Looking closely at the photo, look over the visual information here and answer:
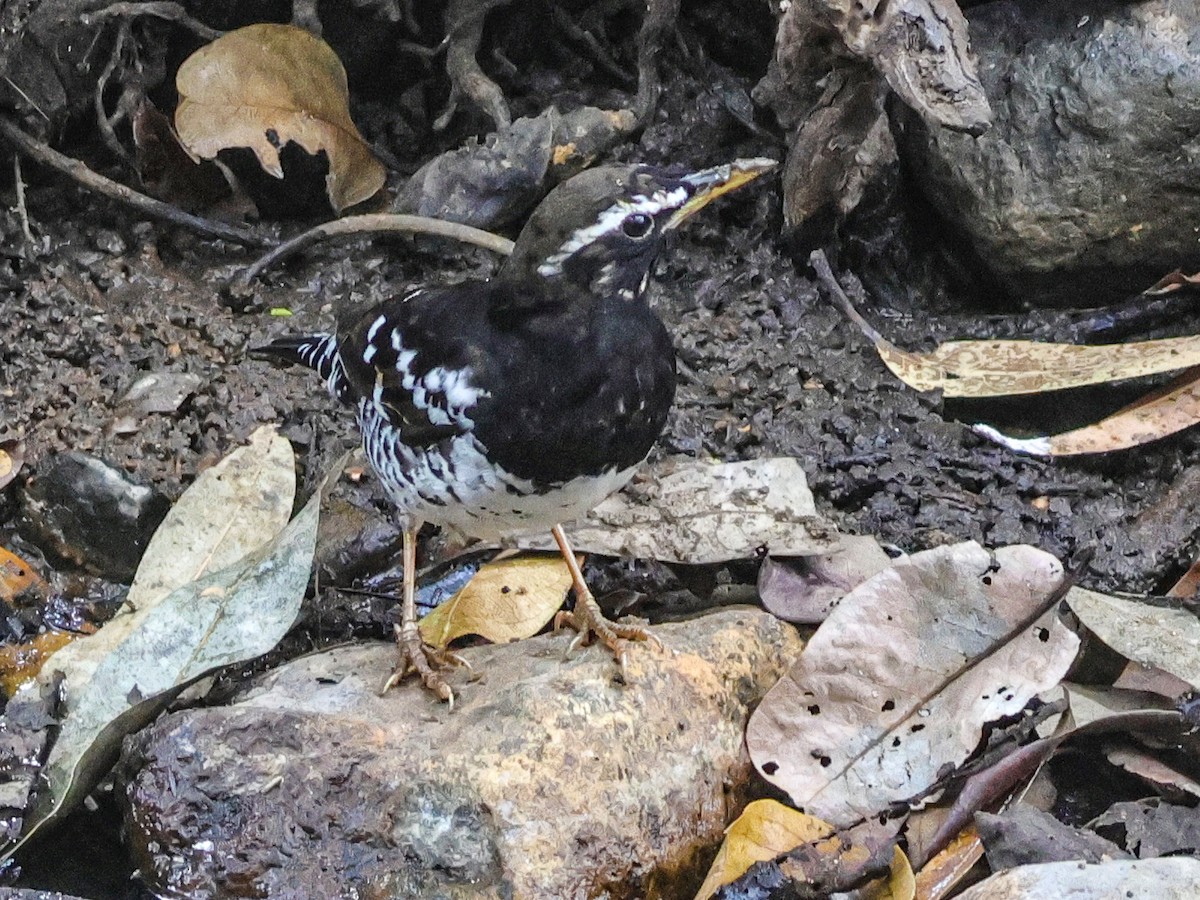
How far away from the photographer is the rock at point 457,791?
10.3 ft

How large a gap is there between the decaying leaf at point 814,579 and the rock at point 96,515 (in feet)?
6.43

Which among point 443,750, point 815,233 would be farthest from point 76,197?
point 443,750

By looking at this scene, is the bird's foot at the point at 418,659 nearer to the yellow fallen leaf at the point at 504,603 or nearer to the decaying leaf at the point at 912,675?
the yellow fallen leaf at the point at 504,603

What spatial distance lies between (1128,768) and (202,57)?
4.11m

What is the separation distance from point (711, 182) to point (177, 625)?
183cm

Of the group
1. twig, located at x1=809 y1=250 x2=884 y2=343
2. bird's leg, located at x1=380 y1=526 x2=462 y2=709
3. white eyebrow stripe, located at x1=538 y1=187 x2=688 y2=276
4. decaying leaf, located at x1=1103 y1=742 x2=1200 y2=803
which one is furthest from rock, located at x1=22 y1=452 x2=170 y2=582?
decaying leaf, located at x1=1103 y1=742 x2=1200 y2=803

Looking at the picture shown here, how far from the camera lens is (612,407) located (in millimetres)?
3443

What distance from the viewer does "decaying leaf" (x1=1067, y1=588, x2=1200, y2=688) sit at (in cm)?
353

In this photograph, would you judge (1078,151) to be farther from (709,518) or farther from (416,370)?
(416,370)

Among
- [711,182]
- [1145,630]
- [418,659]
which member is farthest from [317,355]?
[1145,630]

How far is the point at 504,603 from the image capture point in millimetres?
4207

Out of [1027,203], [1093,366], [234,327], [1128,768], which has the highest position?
[1027,203]

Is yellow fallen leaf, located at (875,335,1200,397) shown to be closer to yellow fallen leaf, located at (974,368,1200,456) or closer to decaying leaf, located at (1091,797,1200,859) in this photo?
yellow fallen leaf, located at (974,368,1200,456)

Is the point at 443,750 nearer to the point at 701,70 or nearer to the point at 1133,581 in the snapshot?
the point at 1133,581
